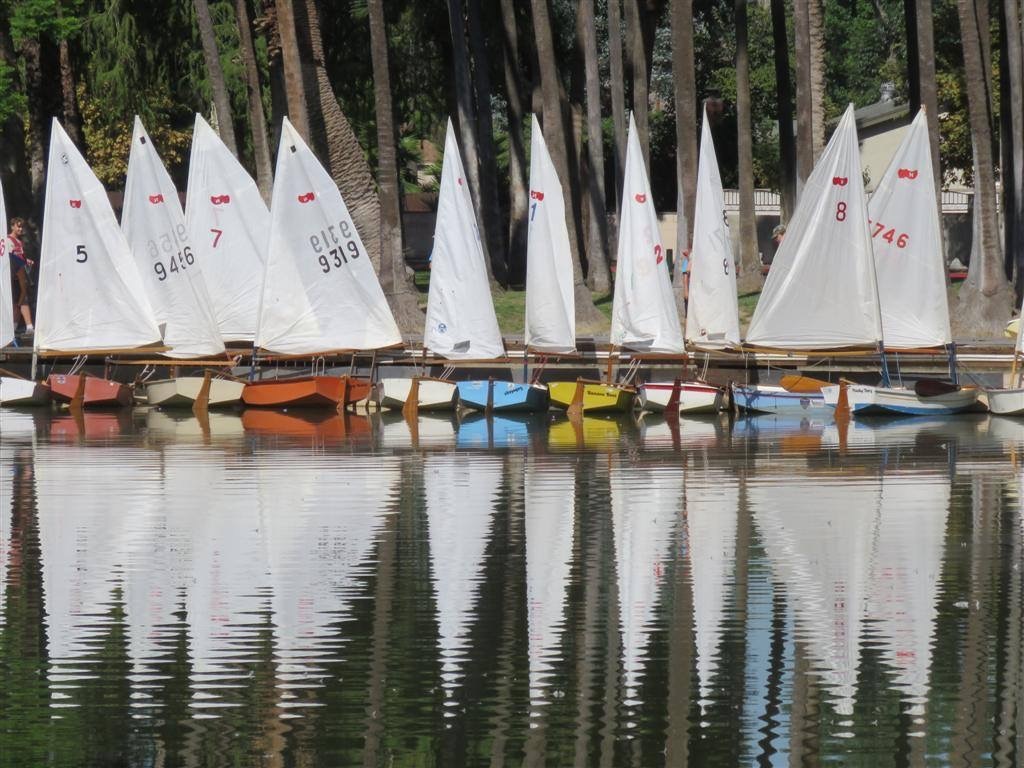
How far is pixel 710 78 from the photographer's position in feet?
218

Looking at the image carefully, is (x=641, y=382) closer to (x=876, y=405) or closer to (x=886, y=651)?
(x=876, y=405)

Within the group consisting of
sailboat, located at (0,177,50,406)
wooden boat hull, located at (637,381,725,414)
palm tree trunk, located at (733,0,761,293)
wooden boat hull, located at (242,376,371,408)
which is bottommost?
wooden boat hull, located at (637,381,725,414)

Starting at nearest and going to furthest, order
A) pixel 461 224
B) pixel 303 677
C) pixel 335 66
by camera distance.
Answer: pixel 303 677, pixel 461 224, pixel 335 66

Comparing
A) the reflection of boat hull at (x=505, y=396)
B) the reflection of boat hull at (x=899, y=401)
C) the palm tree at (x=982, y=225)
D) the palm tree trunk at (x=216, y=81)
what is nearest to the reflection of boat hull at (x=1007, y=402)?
the reflection of boat hull at (x=899, y=401)

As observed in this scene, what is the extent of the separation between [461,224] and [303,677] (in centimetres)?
1964

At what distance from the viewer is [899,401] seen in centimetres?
2758

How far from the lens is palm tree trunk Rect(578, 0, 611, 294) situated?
39812mm

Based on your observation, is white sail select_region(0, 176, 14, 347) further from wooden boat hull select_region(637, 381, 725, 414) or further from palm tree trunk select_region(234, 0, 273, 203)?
wooden boat hull select_region(637, 381, 725, 414)

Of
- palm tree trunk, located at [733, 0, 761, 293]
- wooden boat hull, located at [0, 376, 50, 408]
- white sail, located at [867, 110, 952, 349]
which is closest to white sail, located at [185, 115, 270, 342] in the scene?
wooden boat hull, located at [0, 376, 50, 408]

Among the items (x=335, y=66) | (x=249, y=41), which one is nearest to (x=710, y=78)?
(x=335, y=66)

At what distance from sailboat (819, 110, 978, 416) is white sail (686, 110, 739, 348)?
2.49 m

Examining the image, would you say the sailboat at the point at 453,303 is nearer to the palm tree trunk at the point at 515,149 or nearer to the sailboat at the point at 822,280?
the sailboat at the point at 822,280

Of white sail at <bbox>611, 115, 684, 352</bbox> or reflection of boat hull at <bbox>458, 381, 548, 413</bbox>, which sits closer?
reflection of boat hull at <bbox>458, 381, 548, 413</bbox>

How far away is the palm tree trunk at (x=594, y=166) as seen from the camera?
39812mm
